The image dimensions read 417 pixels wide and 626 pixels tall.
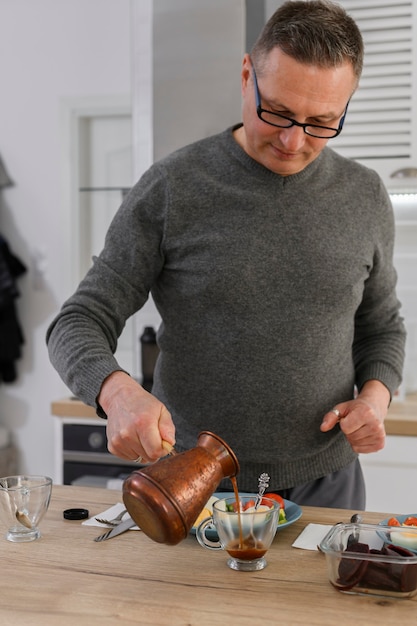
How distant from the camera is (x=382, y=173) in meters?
2.42

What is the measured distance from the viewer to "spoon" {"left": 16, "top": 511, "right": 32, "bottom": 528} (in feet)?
3.88

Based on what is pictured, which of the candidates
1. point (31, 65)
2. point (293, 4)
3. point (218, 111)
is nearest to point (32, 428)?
point (31, 65)

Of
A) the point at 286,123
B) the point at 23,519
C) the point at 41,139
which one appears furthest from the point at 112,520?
the point at 41,139

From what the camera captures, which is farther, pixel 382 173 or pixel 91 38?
pixel 91 38

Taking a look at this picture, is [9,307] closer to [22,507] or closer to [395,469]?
[395,469]

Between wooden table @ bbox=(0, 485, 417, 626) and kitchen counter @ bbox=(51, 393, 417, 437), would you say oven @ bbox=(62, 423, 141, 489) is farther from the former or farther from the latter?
wooden table @ bbox=(0, 485, 417, 626)

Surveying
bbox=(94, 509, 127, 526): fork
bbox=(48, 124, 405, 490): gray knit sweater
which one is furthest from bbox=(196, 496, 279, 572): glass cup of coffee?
bbox=(48, 124, 405, 490): gray knit sweater

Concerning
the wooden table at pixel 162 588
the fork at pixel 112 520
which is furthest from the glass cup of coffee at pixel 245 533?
the fork at pixel 112 520

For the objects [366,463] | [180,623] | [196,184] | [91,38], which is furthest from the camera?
[91,38]

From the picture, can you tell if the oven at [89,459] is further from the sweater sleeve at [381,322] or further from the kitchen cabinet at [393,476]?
the sweater sleeve at [381,322]

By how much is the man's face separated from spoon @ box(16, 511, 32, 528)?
758 mm

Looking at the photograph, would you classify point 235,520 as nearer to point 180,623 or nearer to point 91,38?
point 180,623

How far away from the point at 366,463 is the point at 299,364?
953mm

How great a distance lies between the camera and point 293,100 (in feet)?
4.28
